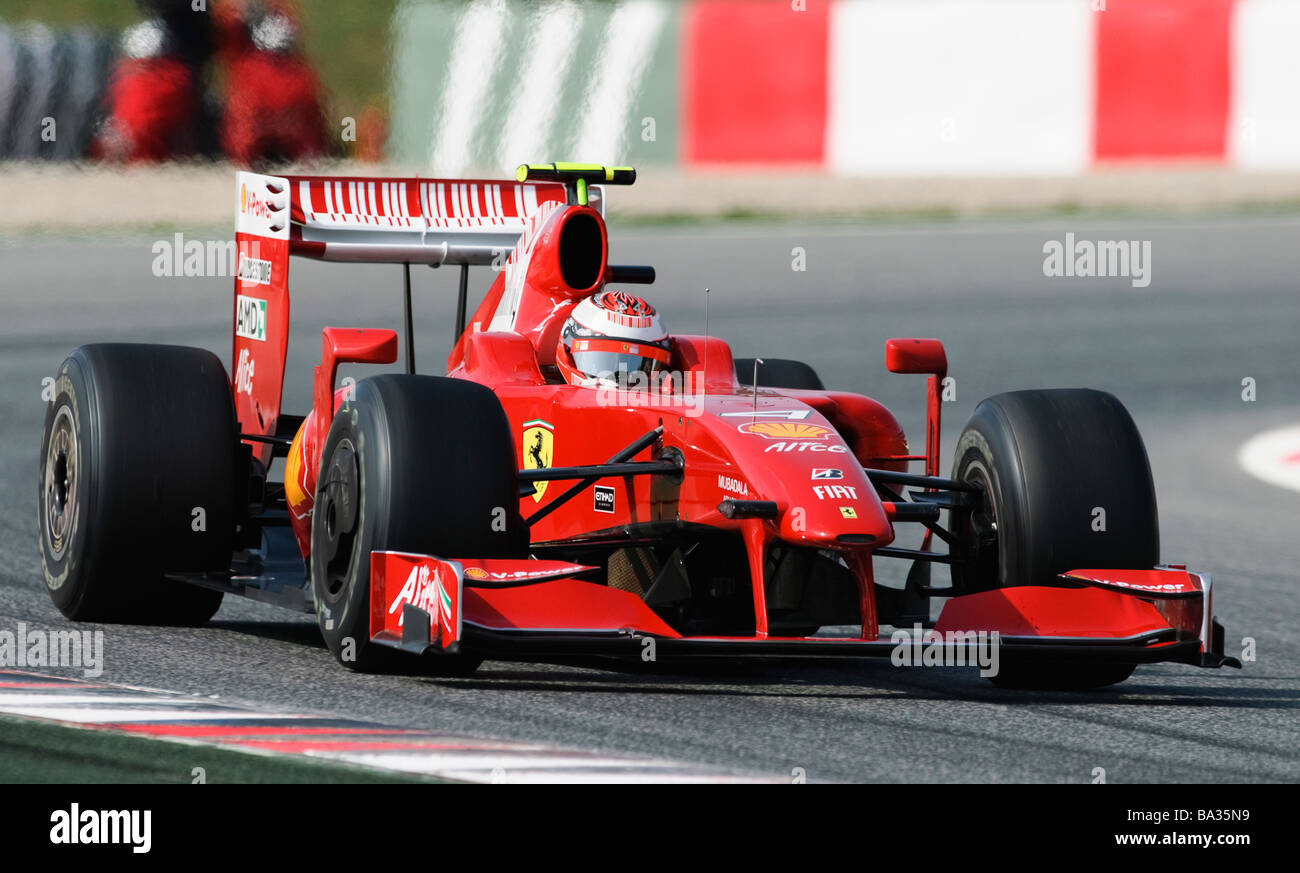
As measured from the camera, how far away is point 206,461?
26.5ft

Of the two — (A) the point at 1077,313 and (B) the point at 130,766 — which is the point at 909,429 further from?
(B) the point at 130,766

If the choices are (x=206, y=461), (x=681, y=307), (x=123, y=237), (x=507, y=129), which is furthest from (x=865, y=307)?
(x=206, y=461)

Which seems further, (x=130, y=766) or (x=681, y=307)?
(x=681, y=307)

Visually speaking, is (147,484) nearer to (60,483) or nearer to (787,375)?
(60,483)

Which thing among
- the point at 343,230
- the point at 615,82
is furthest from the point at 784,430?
the point at 615,82

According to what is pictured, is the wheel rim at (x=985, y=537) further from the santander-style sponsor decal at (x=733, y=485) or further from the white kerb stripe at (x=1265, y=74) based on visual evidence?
the white kerb stripe at (x=1265, y=74)

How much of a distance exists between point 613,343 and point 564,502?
0.60 m

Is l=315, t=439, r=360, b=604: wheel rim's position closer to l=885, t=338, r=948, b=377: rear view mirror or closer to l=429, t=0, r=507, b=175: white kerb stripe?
l=885, t=338, r=948, b=377: rear view mirror

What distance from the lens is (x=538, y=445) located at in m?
7.80

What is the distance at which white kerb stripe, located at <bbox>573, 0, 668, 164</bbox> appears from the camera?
719 inches

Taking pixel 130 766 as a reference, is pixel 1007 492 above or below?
above

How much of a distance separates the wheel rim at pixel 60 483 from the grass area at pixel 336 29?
31.4ft

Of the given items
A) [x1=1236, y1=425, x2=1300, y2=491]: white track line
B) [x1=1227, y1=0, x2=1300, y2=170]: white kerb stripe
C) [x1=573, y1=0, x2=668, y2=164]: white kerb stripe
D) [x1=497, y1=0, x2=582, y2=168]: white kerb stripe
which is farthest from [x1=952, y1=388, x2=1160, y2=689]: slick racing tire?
[x1=1227, y1=0, x2=1300, y2=170]: white kerb stripe
